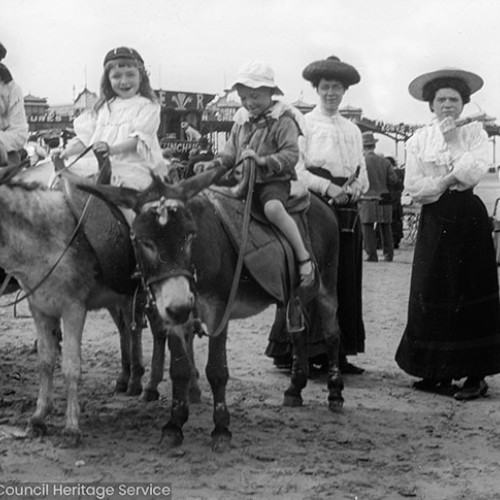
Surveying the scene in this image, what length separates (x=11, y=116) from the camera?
22.1 ft

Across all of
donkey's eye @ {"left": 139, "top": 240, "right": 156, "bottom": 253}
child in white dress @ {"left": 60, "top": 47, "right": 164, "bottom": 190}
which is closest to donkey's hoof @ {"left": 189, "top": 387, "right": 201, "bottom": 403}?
child in white dress @ {"left": 60, "top": 47, "right": 164, "bottom": 190}

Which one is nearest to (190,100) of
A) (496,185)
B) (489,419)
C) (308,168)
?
(496,185)

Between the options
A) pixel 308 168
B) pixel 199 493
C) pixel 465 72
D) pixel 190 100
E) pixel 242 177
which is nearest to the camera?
pixel 199 493

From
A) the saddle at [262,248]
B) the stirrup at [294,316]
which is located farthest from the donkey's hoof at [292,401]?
the saddle at [262,248]

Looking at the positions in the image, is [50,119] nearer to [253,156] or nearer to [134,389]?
[134,389]

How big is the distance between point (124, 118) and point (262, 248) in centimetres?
144

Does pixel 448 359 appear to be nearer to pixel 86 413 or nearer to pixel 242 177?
pixel 242 177

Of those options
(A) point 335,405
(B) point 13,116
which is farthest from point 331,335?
(B) point 13,116

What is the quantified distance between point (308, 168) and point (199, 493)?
353cm

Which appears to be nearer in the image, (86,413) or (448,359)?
(86,413)

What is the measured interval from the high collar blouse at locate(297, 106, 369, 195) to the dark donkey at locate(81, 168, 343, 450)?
20.6 inches

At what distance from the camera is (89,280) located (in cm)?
563

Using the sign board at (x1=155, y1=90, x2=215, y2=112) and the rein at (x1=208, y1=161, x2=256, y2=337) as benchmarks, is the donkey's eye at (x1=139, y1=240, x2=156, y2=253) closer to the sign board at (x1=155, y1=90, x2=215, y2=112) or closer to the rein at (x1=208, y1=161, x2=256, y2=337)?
the rein at (x1=208, y1=161, x2=256, y2=337)

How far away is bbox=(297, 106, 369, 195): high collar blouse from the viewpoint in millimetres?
7395
